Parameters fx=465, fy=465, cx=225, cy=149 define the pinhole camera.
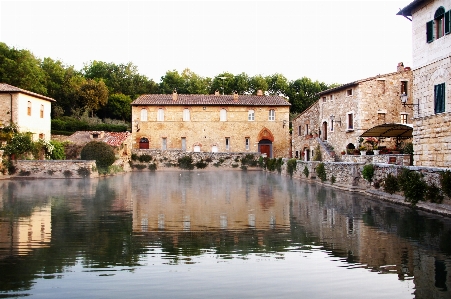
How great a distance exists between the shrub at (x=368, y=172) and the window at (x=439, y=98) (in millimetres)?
3627

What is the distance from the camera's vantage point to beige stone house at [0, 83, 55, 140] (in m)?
32.2

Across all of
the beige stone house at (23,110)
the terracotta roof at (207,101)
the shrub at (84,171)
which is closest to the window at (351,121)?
the terracotta roof at (207,101)

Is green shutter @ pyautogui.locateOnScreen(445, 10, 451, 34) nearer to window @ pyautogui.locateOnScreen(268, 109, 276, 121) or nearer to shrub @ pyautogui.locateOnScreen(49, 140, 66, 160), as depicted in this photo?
shrub @ pyautogui.locateOnScreen(49, 140, 66, 160)

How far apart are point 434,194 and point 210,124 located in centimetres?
3437

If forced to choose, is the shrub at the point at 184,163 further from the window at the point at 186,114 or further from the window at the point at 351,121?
the window at the point at 351,121

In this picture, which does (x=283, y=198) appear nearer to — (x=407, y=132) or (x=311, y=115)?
(x=407, y=132)

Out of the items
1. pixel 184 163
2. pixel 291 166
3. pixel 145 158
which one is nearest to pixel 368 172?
pixel 291 166

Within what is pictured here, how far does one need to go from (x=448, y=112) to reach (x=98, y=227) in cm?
1398

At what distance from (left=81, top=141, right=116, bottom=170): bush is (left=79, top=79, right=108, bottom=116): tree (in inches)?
1008

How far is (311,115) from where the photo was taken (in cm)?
4191

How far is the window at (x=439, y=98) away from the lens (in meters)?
18.5

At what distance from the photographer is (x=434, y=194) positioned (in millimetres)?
13328

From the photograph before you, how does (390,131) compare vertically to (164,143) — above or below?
above

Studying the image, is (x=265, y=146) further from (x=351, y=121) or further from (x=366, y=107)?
(x=366, y=107)
